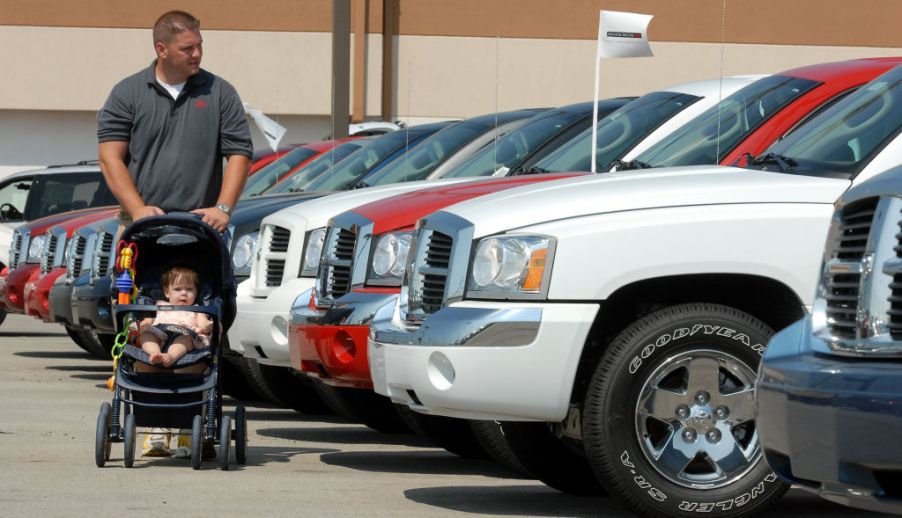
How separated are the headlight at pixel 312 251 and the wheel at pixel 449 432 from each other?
110 centimetres

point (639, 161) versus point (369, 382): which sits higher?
point (639, 161)

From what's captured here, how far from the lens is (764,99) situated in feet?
28.5

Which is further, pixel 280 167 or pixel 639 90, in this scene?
pixel 639 90

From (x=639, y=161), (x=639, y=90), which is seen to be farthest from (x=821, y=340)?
(x=639, y=90)

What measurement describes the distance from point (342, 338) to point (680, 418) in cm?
193

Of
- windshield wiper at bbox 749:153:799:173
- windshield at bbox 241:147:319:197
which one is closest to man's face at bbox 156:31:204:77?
windshield wiper at bbox 749:153:799:173

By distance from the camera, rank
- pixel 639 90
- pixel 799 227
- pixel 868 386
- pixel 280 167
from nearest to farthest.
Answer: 1. pixel 868 386
2. pixel 799 227
3. pixel 280 167
4. pixel 639 90

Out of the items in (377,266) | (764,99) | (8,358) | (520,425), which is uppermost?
(764,99)

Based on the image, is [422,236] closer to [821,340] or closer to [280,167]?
[821,340]

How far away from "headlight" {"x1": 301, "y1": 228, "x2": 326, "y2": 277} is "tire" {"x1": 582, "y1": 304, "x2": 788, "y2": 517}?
3.18 m

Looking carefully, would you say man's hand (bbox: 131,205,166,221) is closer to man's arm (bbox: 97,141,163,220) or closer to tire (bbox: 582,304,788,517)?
man's arm (bbox: 97,141,163,220)

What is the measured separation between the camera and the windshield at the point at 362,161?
42.5ft

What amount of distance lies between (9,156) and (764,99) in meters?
36.7

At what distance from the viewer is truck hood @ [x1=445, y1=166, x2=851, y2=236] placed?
6.52m
